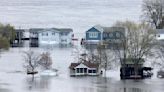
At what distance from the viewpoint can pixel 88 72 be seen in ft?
136

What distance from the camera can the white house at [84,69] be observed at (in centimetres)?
4144

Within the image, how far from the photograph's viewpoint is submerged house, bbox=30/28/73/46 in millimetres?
59906

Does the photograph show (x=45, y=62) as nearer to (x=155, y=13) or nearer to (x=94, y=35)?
(x=94, y=35)

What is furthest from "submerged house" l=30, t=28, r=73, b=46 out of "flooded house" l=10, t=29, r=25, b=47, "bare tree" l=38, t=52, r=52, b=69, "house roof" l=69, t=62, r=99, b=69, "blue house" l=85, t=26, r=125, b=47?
"house roof" l=69, t=62, r=99, b=69

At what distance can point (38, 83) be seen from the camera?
124 ft

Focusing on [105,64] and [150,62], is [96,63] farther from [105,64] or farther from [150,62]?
[150,62]

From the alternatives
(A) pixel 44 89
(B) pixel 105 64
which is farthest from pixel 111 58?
(A) pixel 44 89

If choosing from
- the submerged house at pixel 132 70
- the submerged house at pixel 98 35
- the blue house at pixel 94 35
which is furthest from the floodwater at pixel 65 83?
the blue house at pixel 94 35

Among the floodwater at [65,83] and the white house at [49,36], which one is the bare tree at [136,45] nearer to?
the floodwater at [65,83]

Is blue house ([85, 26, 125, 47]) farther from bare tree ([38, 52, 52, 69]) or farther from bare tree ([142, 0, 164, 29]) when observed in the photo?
bare tree ([38, 52, 52, 69])

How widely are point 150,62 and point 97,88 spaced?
7.91 m

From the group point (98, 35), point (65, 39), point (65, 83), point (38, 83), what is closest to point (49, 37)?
point (65, 39)

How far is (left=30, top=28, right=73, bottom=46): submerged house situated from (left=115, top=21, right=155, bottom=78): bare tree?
1667cm

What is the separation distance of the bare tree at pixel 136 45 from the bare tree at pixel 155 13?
1871cm
